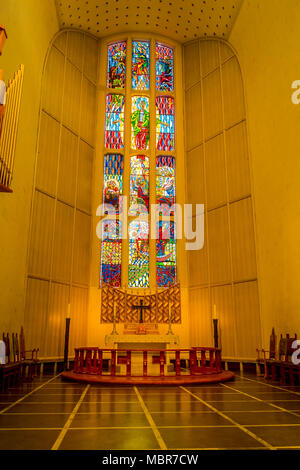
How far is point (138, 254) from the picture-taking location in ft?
40.8

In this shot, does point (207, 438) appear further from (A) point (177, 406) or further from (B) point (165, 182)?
(B) point (165, 182)

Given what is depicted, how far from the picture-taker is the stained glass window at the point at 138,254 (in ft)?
40.1

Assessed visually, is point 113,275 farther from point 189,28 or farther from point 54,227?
point 189,28

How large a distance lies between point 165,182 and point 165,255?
2.59 metres

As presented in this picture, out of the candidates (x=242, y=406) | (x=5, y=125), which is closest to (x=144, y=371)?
(x=242, y=406)

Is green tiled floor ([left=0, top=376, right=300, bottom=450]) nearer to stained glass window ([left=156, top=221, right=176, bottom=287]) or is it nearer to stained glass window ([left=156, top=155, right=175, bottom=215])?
stained glass window ([left=156, top=221, right=176, bottom=287])

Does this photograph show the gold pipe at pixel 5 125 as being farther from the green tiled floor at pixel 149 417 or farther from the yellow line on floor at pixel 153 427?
the yellow line on floor at pixel 153 427

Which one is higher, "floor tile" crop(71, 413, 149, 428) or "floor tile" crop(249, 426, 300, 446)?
"floor tile" crop(249, 426, 300, 446)

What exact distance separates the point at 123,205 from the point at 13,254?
476cm

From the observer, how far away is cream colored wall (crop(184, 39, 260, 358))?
1048 cm

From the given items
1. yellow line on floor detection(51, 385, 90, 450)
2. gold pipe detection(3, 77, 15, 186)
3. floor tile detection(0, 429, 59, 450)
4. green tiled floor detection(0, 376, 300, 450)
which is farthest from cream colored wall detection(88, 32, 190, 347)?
floor tile detection(0, 429, 59, 450)

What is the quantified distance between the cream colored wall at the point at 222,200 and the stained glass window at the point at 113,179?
237 cm

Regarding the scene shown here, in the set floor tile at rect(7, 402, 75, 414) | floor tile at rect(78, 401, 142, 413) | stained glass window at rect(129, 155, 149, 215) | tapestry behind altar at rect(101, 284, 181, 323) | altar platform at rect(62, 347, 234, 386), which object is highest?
stained glass window at rect(129, 155, 149, 215)

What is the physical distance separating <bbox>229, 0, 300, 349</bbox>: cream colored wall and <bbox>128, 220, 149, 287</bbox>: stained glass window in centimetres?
381
